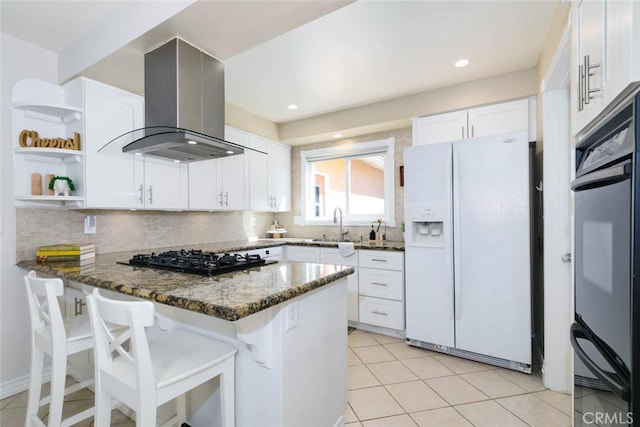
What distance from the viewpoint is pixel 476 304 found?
2447 mm

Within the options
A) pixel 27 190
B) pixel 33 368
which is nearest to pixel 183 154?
pixel 27 190

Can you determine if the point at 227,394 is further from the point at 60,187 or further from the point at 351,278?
the point at 351,278

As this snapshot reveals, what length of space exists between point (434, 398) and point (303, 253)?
79.5 inches

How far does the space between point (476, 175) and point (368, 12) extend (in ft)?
4.99

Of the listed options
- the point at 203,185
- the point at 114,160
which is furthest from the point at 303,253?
the point at 114,160

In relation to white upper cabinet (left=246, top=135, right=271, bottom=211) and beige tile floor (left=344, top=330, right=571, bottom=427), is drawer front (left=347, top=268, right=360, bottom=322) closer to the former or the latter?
beige tile floor (left=344, top=330, right=571, bottom=427)

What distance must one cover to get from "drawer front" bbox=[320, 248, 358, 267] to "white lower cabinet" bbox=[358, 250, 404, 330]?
0.07m

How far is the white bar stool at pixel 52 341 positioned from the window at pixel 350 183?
121 inches

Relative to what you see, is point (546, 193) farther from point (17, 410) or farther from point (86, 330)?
point (17, 410)

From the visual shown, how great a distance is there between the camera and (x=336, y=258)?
131 inches

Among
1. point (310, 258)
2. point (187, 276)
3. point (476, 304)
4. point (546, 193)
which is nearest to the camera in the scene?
point (187, 276)

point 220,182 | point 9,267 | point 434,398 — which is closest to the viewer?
point 434,398

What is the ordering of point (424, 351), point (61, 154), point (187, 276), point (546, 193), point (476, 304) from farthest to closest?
1. point (424, 351)
2. point (476, 304)
3. point (61, 154)
4. point (546, 193)
5. point (187, 276)

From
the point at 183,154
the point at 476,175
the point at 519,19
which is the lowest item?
the point at 476,175
